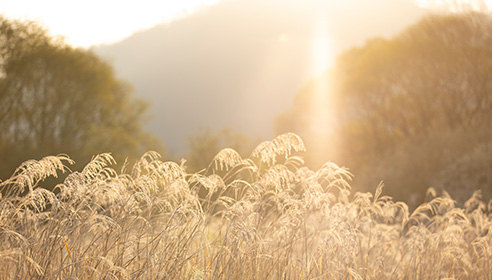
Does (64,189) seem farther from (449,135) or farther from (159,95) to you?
(159,95)

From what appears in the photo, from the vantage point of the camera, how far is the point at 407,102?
20.1 metres

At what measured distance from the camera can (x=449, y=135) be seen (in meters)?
14.0

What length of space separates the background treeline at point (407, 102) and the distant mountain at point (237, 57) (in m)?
69.1

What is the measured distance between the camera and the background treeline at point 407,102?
13727 mm

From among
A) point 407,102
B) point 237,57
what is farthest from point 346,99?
point 237,57

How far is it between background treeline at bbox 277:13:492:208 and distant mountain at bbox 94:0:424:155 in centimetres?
6912

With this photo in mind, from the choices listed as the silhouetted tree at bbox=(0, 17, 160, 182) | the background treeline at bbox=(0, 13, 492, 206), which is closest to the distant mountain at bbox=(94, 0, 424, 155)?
the background treeline at bbox=(0, 13, 492, 206)

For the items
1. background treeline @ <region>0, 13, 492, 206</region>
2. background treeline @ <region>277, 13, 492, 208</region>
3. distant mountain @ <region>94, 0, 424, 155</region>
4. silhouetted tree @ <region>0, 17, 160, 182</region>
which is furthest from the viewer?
distant mountain @ <region>94, 0, 424, 155</region>

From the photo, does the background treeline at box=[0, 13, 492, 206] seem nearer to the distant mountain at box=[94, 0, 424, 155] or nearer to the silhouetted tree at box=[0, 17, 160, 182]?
the silhouetted tree at box=[0, 17, 160, 182]

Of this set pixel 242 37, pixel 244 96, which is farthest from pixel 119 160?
pixel 242 37

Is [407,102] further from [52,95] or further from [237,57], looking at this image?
[237,57]

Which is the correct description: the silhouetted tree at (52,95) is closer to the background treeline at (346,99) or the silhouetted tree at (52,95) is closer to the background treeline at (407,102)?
the background treeline at (346,99)

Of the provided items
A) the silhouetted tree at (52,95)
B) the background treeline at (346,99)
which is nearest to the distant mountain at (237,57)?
the background treeline at (346,99)

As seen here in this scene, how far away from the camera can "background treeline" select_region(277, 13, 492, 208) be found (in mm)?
13727
